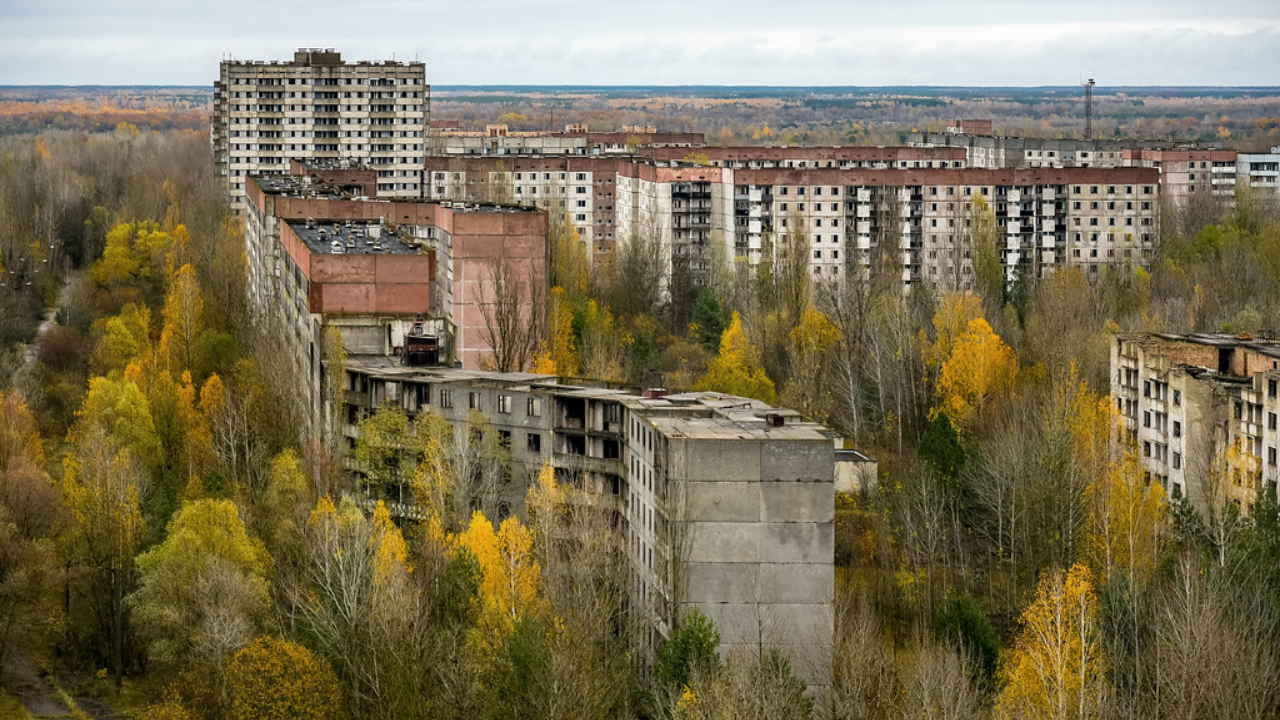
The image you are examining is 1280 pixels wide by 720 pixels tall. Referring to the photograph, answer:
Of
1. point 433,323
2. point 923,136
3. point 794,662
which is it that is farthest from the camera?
point 923,136

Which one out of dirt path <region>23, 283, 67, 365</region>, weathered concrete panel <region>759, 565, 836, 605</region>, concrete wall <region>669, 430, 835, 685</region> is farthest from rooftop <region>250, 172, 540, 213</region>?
weathered concrete panel <region>759, 565, 836, 605</region>

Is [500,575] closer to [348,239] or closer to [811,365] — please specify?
[348,239]

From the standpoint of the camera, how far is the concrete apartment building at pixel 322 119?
283 feet

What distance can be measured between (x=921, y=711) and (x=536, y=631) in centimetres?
527

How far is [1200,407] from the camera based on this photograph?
130ft

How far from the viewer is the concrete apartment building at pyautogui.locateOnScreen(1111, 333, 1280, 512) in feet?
121

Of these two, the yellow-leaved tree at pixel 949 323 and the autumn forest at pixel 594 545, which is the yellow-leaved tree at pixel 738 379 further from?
the yellow-leaved tree at pixel 949 323

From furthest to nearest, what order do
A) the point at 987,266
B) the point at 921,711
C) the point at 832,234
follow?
1. the point at 832,234
2. the point at 987,266
3. the point at 921,711

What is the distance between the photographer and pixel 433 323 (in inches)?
1639

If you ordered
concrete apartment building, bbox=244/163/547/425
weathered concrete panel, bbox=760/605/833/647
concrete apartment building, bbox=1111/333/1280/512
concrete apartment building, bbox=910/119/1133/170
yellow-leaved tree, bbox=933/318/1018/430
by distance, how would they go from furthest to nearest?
concrete apartment building, bbox=910/119/1133/170, yellow-leaved tree, bbox=933/318/1018/430, concrete apartment building, bbox=244/163/547/425, concrete apartment building, bbox=1111/333/1280/512, weathered concrete panel, bbox=760/605/833/647

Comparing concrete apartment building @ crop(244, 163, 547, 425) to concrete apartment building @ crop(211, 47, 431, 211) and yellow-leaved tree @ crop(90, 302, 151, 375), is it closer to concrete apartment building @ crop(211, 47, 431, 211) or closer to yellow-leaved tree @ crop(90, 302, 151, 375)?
yellow-leaved tree @ crop(90, 302, 151, 375)

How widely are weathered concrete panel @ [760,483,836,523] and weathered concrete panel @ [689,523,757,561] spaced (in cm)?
37

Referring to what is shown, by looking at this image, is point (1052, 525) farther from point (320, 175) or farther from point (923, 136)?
point (923, 136)

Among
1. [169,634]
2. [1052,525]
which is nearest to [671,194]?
[1052,525]
